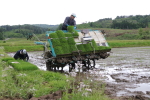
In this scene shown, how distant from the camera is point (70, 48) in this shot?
1263cm

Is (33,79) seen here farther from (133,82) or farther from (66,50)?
(133,82)

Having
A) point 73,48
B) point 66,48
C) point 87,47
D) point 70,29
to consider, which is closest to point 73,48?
point 73,48

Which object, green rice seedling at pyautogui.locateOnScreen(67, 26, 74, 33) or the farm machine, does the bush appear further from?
green rice seedling at pyautogui.locateOnScreen(67, 26, 74, 33)

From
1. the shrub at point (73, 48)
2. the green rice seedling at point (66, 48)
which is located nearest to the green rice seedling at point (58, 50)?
the green rice seedling at point (66, 48)

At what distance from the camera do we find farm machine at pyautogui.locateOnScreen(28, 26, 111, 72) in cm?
1217

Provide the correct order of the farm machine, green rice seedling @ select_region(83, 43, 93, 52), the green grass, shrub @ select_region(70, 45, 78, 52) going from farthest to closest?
green rice seedling @ select_region(83, 43, 93, 52), shrub @ select_region(70, 45, 78, 52), the farm machine, the green grass

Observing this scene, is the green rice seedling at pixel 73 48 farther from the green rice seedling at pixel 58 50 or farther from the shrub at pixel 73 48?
the green rice seedling at pixel 58 50

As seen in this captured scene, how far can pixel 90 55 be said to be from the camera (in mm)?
13555

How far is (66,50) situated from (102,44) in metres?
3.76

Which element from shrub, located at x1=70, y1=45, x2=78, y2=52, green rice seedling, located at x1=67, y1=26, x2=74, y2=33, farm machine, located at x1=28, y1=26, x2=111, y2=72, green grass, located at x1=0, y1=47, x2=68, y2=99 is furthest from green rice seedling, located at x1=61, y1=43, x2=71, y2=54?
green grass, located at x1=0, y1=47, x2=68, y2=99

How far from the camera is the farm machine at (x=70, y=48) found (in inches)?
479

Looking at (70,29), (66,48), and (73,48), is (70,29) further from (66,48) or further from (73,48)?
(66,48)

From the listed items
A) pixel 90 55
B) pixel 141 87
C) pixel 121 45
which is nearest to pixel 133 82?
pixel 141 87

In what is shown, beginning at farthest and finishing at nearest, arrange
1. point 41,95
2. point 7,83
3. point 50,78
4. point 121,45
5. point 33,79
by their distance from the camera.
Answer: point 121,45
point 50,78
point 33,79
point 7,83
point 41,95
